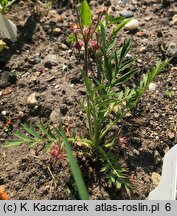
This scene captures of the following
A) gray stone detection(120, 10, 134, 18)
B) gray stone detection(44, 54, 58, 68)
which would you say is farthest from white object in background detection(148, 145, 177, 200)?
gray stone detection(120, 10, 134, 18)

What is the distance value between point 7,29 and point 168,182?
47.3 inches

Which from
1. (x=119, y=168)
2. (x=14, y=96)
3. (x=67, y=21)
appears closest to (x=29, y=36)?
(x=67, y=21)

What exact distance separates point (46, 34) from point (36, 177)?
33.4 inches

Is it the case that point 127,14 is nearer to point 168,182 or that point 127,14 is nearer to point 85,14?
point 85,14

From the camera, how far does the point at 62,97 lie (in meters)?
1.75

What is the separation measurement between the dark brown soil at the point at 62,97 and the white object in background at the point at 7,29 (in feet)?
0.15

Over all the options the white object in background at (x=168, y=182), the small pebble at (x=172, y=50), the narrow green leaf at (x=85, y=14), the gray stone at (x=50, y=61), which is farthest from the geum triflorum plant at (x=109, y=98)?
the small pebble at (x=172, y=50)

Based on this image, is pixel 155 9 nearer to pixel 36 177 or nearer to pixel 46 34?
pixel 46 34

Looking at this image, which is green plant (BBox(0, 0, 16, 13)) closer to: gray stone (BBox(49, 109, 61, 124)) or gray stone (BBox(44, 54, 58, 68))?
gray stone (BBox(44, 54, 58, 68))

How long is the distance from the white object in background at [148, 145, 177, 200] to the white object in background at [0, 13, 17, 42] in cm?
107

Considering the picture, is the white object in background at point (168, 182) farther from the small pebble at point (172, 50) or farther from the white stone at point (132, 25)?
the white stone at point (132, 25)

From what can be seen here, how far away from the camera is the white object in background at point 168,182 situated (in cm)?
124

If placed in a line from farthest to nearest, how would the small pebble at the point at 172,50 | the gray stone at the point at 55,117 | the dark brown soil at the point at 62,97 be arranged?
the small pebble at the point at 172,50
the gray stone at the point at 55,117
the dark brown soil at the point at 62,97

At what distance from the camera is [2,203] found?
4.09 feet
